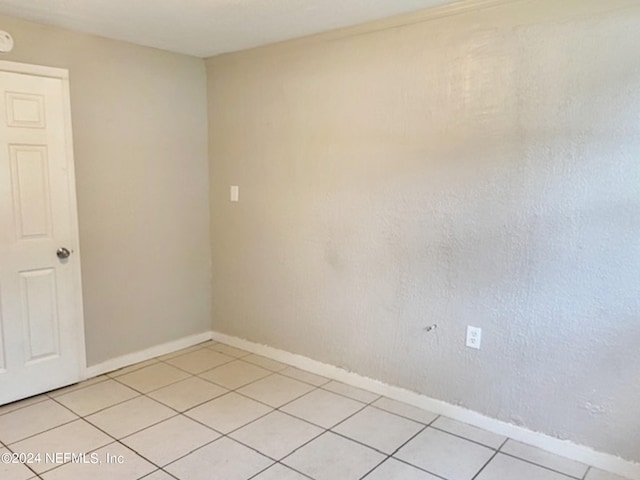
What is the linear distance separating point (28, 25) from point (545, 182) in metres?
2.90

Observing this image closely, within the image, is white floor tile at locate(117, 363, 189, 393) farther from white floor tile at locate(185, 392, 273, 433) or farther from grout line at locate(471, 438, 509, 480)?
grout line at locate(471, 438, 509, 480)

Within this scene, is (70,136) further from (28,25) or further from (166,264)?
(166,264)

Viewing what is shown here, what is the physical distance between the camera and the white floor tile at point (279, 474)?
2105 millimetres

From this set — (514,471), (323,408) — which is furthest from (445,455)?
(323,408)

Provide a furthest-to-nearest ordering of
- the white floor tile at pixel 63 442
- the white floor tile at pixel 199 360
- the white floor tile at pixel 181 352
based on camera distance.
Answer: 1. the white floor tile at pixel 181 352
2. the white floor tile at pixel 199 360
3. the white floor tile at pixel 63 442

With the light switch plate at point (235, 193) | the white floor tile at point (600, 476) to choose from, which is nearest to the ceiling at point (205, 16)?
the light switch plate at point (235, 193)

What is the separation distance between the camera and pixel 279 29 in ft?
9.37

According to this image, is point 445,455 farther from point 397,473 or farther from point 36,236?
point 36,236

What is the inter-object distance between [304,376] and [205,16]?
2275 millimetres

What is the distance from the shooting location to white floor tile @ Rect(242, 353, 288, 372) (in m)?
3.33

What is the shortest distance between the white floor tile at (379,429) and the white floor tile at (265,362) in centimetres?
81

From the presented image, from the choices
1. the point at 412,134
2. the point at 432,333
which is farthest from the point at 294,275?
the point at 412,134

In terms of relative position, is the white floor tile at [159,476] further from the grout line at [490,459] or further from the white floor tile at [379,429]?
the grout line at [490,459]

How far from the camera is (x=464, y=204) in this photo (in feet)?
8.21
